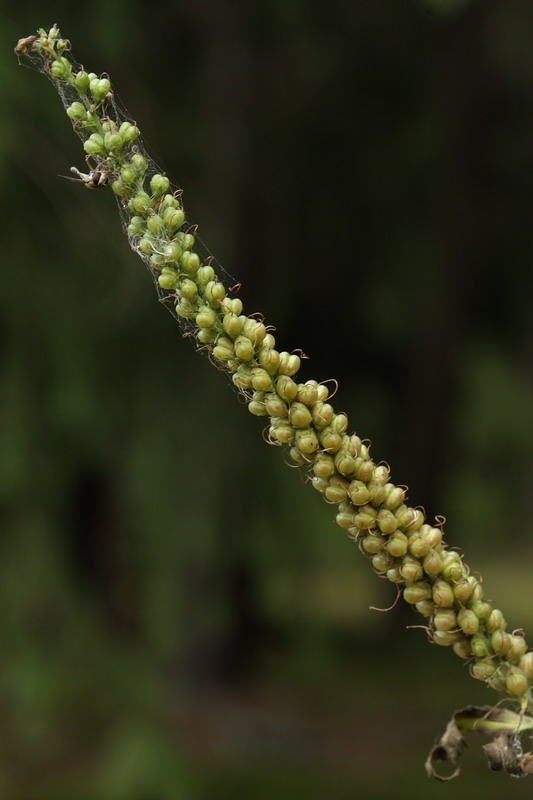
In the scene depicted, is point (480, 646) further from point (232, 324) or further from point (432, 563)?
point (232, 324)

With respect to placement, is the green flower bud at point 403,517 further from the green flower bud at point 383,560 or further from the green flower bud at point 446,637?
the green flower bud at point 446,637

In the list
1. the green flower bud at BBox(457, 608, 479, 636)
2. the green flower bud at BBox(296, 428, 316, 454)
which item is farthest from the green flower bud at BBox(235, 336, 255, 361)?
the green flower bud at BBox(457, 608, 479, 636)

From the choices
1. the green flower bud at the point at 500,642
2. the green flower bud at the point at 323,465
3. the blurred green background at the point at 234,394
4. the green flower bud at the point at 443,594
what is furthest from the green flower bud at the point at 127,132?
the blurred green background at the point at 234,394

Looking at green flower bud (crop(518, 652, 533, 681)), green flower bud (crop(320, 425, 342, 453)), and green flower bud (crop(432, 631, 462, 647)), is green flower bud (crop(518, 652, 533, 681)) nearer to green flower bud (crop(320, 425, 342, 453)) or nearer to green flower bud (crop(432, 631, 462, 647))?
green flower bud (crop(432, 631, 462, 647))

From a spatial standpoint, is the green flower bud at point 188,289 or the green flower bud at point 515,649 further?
the green flower bud at point 515,649

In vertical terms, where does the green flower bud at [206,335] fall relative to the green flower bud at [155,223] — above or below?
below

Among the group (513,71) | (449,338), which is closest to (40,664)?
(449,338)
